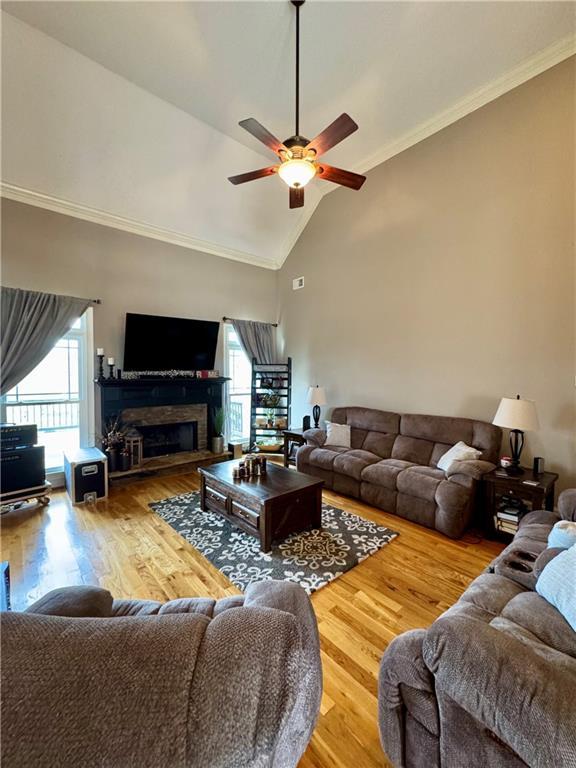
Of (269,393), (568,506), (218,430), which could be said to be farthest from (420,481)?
(218,430)

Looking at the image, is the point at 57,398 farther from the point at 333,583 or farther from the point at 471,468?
the point at 471,468

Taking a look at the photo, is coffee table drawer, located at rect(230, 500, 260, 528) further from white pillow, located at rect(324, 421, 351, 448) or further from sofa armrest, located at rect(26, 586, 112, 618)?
white pillow, located at rect(324, 421, 351, 448)

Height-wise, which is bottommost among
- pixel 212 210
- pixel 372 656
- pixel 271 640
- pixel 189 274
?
pixel 372 656

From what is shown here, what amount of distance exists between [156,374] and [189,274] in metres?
1.73

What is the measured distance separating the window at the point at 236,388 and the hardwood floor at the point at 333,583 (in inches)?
100.0

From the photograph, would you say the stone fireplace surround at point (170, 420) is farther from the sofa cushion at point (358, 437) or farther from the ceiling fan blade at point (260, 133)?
the ceiling fan blade at point (260, 133)

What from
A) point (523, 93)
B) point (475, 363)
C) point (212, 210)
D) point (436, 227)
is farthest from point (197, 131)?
point (475, 363)

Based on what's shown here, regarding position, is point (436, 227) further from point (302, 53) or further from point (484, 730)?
point (484, 730)

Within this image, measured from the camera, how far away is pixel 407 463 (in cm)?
366

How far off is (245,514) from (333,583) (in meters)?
0.94

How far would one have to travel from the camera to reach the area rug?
2.39 m

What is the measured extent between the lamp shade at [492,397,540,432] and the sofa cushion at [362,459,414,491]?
43.0 inches

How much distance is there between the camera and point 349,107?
3.52 metres

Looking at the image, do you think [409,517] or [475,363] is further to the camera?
[475,363]
